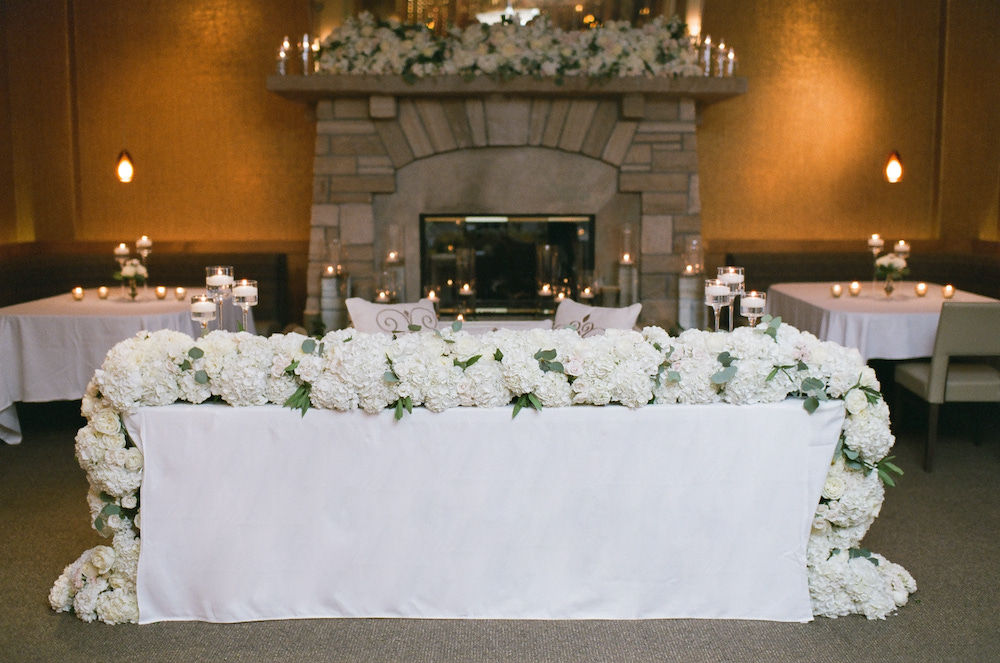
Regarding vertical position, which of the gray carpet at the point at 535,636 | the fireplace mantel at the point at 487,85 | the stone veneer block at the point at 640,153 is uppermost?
the fireplace mantel at the point at 487,85

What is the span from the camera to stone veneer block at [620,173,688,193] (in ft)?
22.0

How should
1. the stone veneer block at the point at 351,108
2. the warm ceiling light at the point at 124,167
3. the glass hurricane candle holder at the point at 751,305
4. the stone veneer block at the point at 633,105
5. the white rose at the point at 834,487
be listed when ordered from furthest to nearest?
→ the warm ceiling light at the point at 124,167, the stone veneer block at the point at 351,108, the stone veneer block at the point at 633,105, the glass hurricane candle holder at the point at 751,305, the white rose at the point at 834,487

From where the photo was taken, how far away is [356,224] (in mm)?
6758

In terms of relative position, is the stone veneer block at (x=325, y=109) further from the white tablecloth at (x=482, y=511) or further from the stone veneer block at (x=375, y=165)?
the white tablecloth at (x=482, y=511)

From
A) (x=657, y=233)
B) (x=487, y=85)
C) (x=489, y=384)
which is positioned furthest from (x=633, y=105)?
(x=489, y=384)

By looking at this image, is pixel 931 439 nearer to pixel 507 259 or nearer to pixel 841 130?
pixel 507 259

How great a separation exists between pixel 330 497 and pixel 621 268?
444cm

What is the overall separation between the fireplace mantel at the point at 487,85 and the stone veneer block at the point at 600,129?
0.20 metres

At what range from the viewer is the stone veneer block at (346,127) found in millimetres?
6641

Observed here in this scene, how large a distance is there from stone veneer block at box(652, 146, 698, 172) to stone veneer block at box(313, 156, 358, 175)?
7.61 feet

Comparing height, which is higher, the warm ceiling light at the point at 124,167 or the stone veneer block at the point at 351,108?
the stone veneer block at the point at 351,108

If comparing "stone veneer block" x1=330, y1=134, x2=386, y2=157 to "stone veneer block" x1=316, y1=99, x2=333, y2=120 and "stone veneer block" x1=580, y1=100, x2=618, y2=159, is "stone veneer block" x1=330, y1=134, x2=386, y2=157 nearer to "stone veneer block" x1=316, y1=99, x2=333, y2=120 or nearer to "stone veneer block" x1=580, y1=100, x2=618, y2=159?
"stone veneer block" x1=316, y1=99, x2=333, y2=120

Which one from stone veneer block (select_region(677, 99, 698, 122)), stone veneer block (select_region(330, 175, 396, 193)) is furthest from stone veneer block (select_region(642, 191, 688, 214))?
stone veneer block (select_region(330, 175, 396, 193))

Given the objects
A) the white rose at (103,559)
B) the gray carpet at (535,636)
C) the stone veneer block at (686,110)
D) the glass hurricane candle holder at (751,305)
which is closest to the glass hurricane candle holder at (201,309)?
the white rose at (103,559)
